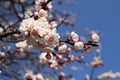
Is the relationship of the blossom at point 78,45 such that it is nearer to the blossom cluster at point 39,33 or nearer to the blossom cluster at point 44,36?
the blossom cluster at point 44,36

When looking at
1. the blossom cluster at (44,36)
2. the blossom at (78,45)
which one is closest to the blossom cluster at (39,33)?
the blossom cluster at (44,36)

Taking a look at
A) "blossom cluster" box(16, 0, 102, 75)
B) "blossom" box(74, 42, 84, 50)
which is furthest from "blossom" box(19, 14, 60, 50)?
"blossom" box(74, 42, 84, 50)

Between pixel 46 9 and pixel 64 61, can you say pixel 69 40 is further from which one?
pixel 64 61

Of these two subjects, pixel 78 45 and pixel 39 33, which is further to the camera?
pixel 78 45

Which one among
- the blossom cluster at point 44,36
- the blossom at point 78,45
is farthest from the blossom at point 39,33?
the blossom at point 78,45

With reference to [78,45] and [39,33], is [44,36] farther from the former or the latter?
[78,45]

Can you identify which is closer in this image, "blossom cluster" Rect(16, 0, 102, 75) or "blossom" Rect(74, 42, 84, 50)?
"blossom cluster" Rect(16, 0, 102, 75)

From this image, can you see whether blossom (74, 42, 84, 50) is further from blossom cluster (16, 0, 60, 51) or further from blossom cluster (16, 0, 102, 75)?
blossom cluster (16, 0, 60, 51)

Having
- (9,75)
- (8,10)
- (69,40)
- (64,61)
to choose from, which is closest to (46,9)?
(69,40)

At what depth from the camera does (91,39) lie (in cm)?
372

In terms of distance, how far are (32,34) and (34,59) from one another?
4.86 meters

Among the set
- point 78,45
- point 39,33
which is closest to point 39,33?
point 39,33

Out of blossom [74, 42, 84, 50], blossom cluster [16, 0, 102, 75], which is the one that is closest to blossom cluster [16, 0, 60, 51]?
blossom cluster [16, 0, 102, 75]

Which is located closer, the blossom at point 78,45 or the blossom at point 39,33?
the blossom at point 39,33
